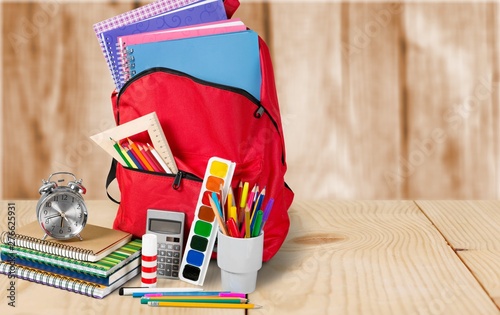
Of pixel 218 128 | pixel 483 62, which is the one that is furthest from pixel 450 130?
pixel 218 128

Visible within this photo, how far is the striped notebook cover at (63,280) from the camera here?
876mm

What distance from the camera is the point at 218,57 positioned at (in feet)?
3.15

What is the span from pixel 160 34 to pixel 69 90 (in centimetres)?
53

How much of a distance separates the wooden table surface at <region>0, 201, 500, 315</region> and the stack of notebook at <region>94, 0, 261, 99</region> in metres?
0.25

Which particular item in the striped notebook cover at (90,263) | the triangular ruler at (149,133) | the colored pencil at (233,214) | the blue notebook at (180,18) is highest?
the blue notebook at (180,18)

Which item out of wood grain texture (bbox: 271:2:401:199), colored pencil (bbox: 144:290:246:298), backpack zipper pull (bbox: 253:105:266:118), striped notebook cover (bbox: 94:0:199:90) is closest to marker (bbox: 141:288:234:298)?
colored pencil (bbox: 144:290:246:298)

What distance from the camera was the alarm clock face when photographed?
927mm

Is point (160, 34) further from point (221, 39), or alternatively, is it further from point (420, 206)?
point (420, 206)

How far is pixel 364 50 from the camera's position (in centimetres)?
146

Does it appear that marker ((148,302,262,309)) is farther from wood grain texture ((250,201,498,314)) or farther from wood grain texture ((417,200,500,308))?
wood grain texture ((417,200,500,308))

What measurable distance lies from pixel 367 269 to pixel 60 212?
41cm

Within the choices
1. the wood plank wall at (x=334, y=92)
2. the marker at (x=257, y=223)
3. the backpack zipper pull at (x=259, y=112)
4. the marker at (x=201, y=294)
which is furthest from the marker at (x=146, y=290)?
the wood plank wall at (x=334, y=92)

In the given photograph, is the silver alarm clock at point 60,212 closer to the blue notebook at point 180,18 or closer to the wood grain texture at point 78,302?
the wood grain texture at point 78,302

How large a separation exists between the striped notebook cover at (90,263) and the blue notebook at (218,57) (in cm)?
25
